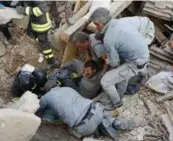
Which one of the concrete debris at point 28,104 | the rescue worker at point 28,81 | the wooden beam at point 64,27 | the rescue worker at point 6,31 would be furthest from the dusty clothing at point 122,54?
the rescue worker at point 6,31

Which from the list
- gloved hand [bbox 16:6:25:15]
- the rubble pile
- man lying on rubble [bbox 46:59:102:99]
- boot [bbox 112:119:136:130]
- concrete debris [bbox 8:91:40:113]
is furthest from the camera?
gloved hand [bbox 16:6:25:15]

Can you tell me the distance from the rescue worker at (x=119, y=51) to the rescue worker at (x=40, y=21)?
1.46 meters

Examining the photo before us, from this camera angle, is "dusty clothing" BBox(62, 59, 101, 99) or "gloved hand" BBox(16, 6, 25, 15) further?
"gloved hand" BBox(16, 6, 25, 15)

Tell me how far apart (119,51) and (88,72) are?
79 cm

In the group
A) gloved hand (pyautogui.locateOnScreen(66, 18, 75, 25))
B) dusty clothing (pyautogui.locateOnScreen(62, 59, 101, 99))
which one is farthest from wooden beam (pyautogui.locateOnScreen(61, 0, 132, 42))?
dusty clothing (pyautogui.locateOnScreen(62, 59, 101, 99))

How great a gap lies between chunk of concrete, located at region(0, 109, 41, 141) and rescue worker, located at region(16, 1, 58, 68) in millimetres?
2638

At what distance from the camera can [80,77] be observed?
8.00m

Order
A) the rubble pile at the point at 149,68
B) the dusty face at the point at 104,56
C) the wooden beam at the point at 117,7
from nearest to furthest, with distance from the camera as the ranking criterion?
the rubble pile at the point at 149,68 → the dusty face at the point at 104,56 → the wooden beam at the point at 117,7

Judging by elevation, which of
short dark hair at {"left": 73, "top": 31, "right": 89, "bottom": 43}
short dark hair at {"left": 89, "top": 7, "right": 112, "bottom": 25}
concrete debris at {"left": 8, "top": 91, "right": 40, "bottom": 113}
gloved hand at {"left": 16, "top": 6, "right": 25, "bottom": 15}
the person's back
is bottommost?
the person's back

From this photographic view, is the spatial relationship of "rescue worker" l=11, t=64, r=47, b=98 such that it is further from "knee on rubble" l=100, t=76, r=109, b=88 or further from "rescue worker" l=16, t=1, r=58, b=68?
"knee on rubble" l=100, t=76, r=109, b=88

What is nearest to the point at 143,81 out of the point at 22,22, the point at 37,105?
the point at 37,105

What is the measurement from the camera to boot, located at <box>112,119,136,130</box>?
23.0 feet

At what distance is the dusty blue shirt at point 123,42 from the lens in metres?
6.80

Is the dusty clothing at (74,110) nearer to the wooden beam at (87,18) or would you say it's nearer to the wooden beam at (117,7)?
the wooden beam at (87,18)
